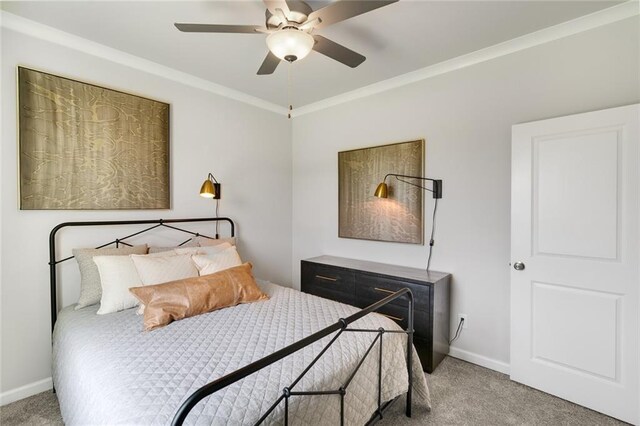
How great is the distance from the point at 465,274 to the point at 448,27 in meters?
1.97

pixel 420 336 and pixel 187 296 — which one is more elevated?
pixel 187 296

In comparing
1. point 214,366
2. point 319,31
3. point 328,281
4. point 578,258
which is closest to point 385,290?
point 328,281

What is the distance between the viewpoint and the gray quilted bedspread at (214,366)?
1096 millimetres

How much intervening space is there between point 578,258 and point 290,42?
2.33m

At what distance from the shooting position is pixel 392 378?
1733 mm

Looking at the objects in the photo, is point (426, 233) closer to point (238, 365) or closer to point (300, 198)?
point (300, 198)

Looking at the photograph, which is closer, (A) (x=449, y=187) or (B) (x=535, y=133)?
(B) (x=535, y=133)

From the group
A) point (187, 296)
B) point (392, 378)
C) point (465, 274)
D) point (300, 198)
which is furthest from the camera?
point (300, 198)

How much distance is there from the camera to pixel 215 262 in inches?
92.3

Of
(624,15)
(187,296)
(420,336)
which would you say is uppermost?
(624,15)

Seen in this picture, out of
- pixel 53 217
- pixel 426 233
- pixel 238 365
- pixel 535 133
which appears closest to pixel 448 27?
pixel 535 133

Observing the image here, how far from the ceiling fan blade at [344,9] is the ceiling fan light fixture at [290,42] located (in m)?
0.10

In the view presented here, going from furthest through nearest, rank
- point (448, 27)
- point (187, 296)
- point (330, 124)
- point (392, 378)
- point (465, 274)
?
point (330, 124)
point (465, 274)
point (448, 27)
point (187, 296)
point (392, 378)

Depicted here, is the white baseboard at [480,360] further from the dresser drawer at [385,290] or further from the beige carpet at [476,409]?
the dresser drawer at [385,290]
